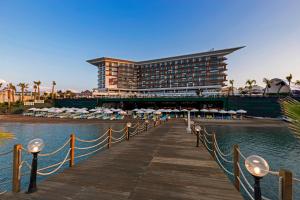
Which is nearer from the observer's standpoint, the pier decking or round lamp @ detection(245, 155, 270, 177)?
round lamp @ detection(245, 155, 270, 177)

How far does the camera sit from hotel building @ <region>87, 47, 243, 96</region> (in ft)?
310

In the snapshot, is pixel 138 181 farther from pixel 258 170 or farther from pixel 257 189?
pixel 258 170

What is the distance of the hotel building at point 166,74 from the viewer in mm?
94625

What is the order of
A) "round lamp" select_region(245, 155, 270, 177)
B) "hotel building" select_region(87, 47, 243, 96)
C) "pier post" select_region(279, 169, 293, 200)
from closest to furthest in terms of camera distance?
"pier post" select_region(279, 169, 293, 200) < "round lamp" select_region(245, 155, 270, 177) < "hotel building" select_region(87, 47, 243, 96)

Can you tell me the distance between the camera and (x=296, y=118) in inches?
109

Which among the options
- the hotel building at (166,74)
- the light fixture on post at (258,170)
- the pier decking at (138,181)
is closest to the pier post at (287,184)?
the light fixture on post at (258,170)

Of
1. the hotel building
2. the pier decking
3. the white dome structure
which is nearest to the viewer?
the pier decking

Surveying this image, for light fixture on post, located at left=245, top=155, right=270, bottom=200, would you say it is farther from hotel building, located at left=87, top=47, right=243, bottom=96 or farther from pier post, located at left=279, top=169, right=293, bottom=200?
hotel building, located at left=87, top=47, right=243, bottom=96

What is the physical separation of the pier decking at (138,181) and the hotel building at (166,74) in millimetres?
80703

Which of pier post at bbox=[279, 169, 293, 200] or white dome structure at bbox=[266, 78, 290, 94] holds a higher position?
white dome structure at bbox=[266, 78, 290, 94]

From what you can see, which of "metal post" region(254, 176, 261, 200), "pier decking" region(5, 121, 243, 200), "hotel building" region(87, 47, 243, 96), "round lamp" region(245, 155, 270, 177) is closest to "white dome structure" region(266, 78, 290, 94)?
"hotel building" region(87, 47, 243, 96)

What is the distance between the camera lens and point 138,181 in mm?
5410

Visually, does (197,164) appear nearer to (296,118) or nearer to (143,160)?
(143,160)

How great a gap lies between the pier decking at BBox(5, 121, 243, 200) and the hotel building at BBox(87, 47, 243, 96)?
80.7 meters
